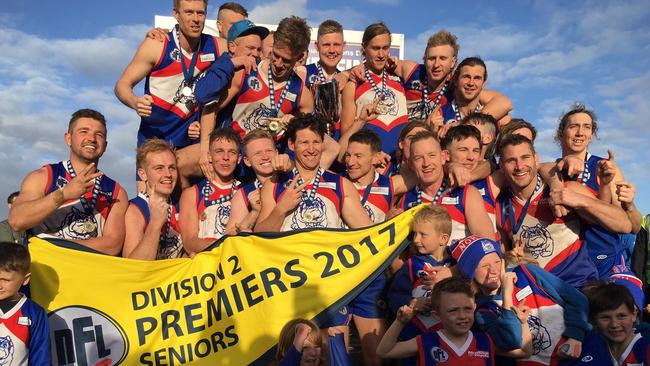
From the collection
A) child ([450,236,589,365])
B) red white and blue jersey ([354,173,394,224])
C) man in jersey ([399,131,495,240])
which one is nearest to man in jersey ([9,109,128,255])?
red white and blue jersey ([354,173,394,224])

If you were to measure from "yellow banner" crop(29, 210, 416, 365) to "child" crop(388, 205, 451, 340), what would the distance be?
0.17 metres

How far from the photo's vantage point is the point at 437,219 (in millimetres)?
5457

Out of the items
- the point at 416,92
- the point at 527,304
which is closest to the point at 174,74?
the point at 416,92

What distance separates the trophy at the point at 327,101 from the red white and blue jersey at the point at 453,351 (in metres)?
3.81

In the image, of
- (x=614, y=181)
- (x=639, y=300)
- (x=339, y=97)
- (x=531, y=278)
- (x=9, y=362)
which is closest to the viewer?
(x=9, y=362)

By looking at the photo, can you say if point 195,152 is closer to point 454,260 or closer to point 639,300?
point 454,260

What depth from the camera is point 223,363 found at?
5332 mm

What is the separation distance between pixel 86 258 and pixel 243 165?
7.45 ft

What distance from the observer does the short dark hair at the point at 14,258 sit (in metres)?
4.99

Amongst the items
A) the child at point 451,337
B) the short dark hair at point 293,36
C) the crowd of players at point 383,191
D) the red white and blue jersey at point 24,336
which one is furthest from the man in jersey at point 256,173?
the child at point 451,337

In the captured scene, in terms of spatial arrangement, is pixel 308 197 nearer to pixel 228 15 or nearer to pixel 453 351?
pixel 453 351

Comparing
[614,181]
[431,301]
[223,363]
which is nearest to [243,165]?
[223,363]

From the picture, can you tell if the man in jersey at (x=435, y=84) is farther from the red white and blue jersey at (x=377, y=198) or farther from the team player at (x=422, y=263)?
the team player at (x=422, y=263)

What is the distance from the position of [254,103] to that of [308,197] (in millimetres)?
1881
